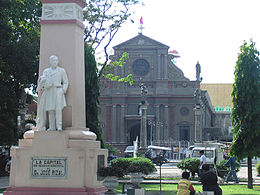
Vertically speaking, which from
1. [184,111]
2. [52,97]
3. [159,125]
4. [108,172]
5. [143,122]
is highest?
[184,111]

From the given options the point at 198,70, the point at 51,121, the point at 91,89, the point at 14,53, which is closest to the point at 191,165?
the point at 91,89

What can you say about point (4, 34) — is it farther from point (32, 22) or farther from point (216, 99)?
point (216, 99)

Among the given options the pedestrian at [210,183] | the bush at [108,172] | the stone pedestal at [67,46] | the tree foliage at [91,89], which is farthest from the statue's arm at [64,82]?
the tree foliage at [91,89]

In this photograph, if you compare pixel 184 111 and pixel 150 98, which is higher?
pixel 150 98

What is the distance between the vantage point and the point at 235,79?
56.7ft

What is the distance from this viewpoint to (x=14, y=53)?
79.7 feet

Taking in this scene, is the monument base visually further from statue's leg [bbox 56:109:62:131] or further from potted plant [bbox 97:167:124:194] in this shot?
statue's leg [bbox 56:109:62:131]

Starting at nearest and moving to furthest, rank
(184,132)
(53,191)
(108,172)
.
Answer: (53,191) < (108,172) < (184,132)

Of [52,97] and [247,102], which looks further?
[247,102]

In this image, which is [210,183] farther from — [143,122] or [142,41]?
[142,41]

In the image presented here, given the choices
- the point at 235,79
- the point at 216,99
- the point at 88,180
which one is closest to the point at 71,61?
the point at 88,180

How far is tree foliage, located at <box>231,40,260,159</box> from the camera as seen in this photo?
16.9 meters

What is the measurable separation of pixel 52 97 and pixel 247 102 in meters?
8.89

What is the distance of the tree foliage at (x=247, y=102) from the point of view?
1689 centimetres
